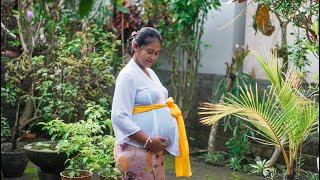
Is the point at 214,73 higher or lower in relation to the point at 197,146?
higher

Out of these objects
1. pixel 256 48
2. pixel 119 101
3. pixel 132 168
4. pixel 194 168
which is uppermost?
pixel 256 48

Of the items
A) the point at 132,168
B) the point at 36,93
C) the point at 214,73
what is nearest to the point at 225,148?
the point at 214,73

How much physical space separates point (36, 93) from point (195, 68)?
2408 millimetres

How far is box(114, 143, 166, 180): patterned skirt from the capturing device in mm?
3518

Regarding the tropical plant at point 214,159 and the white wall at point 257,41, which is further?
the white wall at point 257,41

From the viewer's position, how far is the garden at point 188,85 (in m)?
4.86

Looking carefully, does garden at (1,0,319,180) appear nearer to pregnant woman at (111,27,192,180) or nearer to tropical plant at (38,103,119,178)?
tropical plant at (38,103,119,178)

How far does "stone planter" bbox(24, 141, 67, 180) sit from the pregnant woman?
6.39 feet

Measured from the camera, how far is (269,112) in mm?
4746

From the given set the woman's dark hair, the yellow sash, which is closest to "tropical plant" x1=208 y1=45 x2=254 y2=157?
the yellow sash

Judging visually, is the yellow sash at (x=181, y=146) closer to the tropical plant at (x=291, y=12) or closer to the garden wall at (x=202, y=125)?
the tropical plant at (x=291, y=12)

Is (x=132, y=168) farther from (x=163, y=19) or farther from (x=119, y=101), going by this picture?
(x=163, y=19)

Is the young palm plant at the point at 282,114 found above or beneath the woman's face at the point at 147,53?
beneath

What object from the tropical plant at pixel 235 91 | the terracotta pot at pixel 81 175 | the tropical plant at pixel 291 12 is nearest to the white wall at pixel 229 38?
the tropical plant at pixel 235 91
